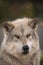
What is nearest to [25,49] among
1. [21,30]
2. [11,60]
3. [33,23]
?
[21,30]

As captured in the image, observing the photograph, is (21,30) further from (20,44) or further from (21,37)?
(20,44)

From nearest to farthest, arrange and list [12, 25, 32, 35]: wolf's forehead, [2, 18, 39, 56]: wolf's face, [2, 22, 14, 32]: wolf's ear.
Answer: [2, 18, 39, 56]: wolf's face → [12, 25, 32, 35]: wolf's forehead → [2, 22, 14, 32]: wolf's ear

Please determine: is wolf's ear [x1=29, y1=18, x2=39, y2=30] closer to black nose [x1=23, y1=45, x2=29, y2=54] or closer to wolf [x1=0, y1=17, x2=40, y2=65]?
wolf [x1=0, y1=17, x2=40, y2=65]

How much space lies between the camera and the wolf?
13875 mm

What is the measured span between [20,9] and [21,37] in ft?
72.4

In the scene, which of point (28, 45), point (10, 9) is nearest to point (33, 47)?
point (28, 45)

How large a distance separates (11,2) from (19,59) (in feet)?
76.5

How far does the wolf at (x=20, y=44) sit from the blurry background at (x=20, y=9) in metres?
17.7

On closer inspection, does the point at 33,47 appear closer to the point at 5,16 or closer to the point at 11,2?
the point at 5,16

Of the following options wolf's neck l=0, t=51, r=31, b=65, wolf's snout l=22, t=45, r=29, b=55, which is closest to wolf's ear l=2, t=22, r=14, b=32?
wolf's neck l=0, t=51, r=31, b=65

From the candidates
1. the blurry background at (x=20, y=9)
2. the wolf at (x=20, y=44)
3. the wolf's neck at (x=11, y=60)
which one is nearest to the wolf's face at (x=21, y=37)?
the wolf at (x=20, y=44)

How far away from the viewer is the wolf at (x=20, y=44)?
13.9m

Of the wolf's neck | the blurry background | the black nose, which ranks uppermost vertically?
the blurry background

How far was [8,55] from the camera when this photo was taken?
46.5 feet
